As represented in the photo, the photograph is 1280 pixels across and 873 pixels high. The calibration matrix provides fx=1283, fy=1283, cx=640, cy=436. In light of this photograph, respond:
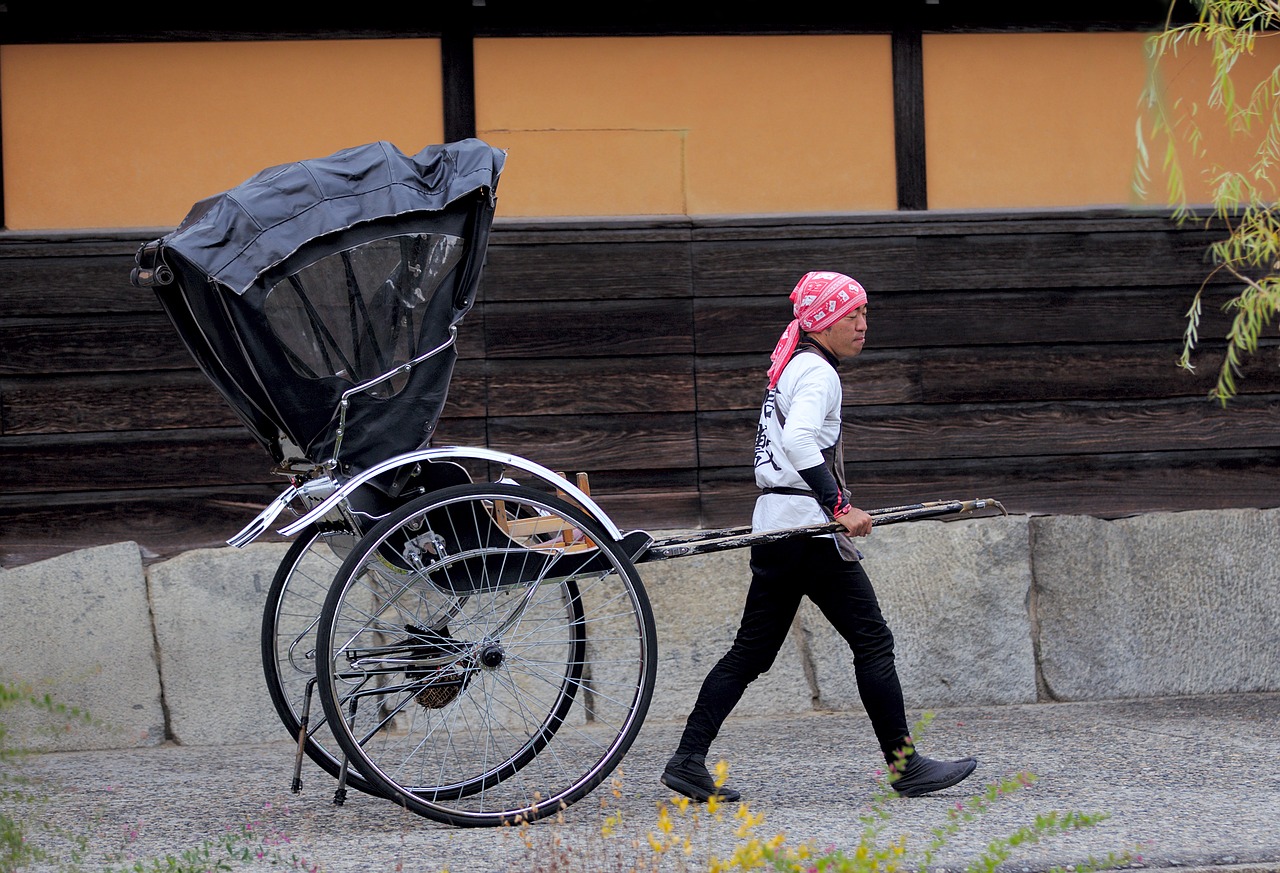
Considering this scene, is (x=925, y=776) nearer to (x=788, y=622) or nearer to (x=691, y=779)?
(x=788, y=622)

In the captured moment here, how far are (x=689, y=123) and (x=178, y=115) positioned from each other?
230 centimetres

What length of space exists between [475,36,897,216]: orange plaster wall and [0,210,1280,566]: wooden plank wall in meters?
0.16

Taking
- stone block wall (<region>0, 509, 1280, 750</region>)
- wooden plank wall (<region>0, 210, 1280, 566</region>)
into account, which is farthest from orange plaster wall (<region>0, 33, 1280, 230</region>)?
stone block wall (<region>0, 509, 1280, 750</region>)

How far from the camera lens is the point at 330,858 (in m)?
3.64

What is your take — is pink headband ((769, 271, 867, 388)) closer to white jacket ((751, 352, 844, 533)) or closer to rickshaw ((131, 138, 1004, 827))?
white jacket ((751, 352, 844, 533))

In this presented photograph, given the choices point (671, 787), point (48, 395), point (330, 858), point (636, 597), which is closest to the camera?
point (330, 858)

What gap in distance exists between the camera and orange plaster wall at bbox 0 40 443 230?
5676 millimetres

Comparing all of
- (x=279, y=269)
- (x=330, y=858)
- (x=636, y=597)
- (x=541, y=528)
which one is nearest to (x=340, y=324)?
(x=279, y=269)

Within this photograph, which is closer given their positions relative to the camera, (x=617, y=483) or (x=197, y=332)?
(x=197, y=332)

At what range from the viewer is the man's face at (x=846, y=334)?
13.9 ft

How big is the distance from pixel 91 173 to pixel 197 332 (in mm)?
2182

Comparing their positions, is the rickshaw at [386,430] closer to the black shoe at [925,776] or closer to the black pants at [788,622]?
the black pants at [788,622]

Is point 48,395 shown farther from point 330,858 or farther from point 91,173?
point 330,858

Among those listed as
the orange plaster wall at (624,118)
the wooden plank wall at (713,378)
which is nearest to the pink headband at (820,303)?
the wooden plank wall at (713,378)
